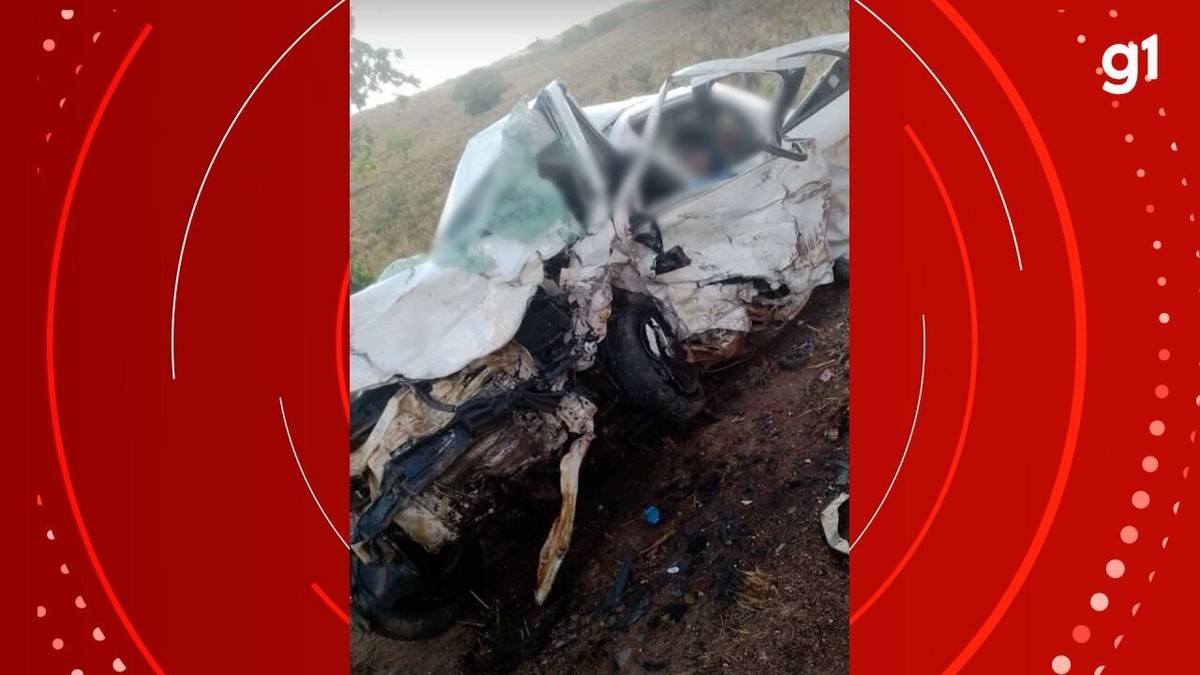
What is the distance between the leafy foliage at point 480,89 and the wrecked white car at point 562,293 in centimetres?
898

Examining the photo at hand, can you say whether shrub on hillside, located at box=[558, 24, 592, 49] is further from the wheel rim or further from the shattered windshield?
the wheel rim

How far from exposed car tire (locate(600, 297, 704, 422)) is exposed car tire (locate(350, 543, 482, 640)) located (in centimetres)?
123

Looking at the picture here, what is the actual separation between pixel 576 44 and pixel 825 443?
14.2 m

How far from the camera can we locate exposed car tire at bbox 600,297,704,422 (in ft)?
Result: 13.0

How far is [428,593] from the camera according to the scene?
11.3ft

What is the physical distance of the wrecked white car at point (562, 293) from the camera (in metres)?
3.29

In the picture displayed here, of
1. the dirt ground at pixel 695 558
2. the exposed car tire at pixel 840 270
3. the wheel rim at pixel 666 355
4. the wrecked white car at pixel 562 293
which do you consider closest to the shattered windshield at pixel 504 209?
the wrecked white car at pixel 562 293

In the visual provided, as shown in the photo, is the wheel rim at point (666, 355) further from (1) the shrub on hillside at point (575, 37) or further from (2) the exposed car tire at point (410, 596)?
(1) the shrub on hillside at point (575, 37)

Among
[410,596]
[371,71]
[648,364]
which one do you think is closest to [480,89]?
[371,71]

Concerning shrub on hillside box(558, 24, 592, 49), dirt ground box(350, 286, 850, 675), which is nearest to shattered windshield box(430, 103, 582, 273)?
dirt ground box(350, 286, 850, 675)

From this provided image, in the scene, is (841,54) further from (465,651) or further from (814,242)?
(465,651)

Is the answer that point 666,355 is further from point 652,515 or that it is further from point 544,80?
point 544,80

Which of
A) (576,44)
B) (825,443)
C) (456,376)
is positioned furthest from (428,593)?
(576,44)

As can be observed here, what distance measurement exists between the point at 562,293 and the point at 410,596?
5.58 feet
